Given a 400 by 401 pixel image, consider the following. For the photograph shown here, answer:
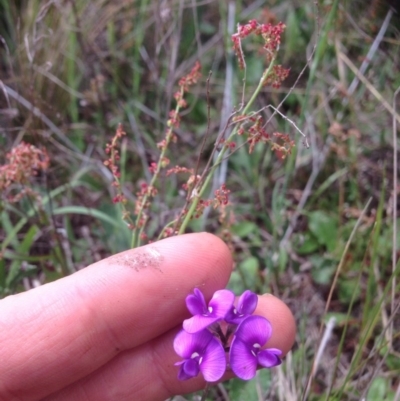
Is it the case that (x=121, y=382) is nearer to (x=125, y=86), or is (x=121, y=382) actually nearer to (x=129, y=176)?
(x=129, y=176)

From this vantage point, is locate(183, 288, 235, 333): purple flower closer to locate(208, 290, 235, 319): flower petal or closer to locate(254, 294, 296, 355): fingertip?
locate(208, 290, 235, 319): flower petal

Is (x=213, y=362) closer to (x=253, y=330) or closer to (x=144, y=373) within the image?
(x=253, y=330)

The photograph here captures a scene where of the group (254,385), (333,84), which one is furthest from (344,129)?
(254,385)

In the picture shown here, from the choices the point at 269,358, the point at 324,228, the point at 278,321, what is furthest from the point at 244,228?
the point at 269,358

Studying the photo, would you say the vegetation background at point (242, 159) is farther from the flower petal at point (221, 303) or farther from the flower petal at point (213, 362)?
the flower petal at point (213, 362)

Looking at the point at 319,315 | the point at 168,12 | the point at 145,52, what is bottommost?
the point at 319,315

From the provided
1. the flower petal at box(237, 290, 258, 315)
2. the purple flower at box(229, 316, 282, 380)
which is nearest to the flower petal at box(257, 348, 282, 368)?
the purple flower at box(229, 316, 282, 380)

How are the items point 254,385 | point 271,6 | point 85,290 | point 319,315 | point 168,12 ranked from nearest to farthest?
point 85,290, point 254,385, point 319,315, point 168,12, point 271,6
